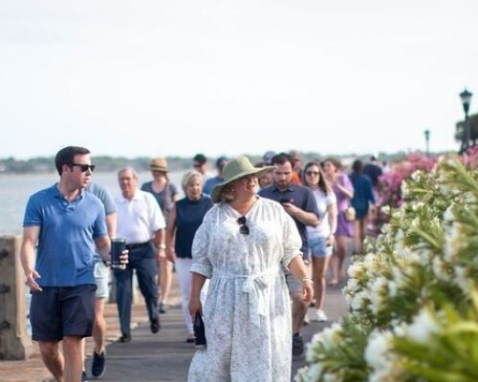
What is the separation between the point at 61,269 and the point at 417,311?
5.38 m

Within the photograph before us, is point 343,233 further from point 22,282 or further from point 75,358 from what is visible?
point 75,358

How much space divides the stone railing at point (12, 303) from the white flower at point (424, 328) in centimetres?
873

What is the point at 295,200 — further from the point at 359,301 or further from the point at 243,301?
the point at 359,301

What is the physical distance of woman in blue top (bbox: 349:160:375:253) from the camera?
23203 mm

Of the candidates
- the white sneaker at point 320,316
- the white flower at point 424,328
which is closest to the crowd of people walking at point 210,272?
the white sneaker at point 320,316

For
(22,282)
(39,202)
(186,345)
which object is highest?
(39,202)

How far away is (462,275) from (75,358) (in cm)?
547

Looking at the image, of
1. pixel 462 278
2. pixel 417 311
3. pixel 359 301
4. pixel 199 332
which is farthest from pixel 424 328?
pixel 199 332

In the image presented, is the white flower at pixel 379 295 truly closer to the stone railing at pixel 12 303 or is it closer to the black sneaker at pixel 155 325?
the stone railing at pixel 12 303

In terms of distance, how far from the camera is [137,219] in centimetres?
1363

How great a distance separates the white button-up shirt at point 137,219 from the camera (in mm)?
13625

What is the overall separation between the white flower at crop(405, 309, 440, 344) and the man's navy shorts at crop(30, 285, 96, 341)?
598 centimetres

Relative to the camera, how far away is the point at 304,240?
11969 millimetres

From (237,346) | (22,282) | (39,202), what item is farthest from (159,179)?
(237,346)
